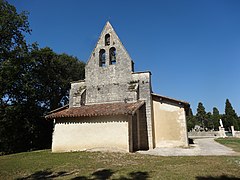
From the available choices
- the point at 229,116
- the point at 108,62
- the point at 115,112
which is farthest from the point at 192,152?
the point at 229,116

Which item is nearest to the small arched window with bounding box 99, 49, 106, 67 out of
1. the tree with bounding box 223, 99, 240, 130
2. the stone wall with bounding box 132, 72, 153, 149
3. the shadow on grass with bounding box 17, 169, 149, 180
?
the stone wall with bounding box 132, 72, 153, 149

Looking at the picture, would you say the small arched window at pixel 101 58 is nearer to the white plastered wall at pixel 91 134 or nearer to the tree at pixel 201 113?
the white plastered wall at pixel 91 134

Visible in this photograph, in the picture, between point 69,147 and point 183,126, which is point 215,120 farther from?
point 69,147

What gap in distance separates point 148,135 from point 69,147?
21.3 feet

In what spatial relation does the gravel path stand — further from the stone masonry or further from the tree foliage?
the tree foliage

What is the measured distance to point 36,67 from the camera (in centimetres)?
2312

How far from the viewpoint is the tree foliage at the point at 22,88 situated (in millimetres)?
18438

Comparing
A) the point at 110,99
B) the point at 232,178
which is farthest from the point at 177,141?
the point at 232,178

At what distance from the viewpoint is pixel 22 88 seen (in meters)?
19.5

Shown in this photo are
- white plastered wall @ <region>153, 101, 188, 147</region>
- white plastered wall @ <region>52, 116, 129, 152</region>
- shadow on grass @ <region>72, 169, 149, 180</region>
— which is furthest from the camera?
white plastered wall @ <region>153, 101, 188, 147</region>

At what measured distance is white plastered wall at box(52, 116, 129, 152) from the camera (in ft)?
42.4

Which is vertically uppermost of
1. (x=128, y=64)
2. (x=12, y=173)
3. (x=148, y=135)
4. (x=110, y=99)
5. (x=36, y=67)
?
(x=36, y=67)

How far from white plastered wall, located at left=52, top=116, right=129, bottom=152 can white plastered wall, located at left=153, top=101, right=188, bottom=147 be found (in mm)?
4685

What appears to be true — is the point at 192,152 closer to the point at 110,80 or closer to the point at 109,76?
the point at 110,80
